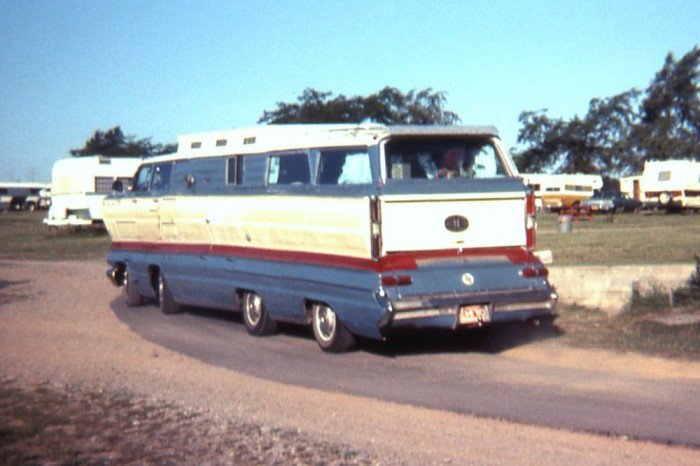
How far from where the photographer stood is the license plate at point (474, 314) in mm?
11297

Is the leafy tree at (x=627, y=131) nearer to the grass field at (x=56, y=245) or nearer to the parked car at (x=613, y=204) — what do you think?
the parked car at (x=613, y=204)

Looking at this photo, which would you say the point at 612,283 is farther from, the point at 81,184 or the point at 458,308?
the point at 81,184

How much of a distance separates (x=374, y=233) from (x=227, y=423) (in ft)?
11.2

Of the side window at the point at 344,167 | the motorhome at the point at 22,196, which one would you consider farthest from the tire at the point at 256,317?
the motorhome at the point at 22,196

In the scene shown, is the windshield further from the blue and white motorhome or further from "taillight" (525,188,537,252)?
"taillight" (525,188,537,252)

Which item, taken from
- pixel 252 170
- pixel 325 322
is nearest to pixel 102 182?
pixel 252 170

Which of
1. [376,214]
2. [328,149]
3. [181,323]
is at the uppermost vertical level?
[328,149]

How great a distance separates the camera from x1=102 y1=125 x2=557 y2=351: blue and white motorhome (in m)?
11.1

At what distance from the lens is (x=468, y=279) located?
11352 millimetres

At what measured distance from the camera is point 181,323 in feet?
51.0

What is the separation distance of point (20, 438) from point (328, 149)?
5646 millimetres

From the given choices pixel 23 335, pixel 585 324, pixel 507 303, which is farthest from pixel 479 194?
pixel 23 335

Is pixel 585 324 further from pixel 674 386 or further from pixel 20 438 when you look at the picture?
pixel 20 438

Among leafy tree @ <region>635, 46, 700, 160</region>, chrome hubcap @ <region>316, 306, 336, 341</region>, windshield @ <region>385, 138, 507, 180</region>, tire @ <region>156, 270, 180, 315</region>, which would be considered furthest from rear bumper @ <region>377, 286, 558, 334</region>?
leafy tree @ <region>635, 46, 700, 160</region>
